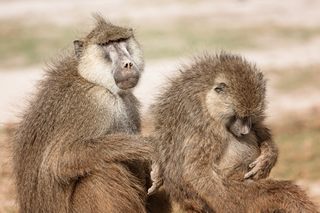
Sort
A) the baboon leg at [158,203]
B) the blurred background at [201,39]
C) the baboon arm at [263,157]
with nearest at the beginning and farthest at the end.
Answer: the baboon arm at [263,157] → the baboon leg at [158,203] → the blurred background at [201,39]

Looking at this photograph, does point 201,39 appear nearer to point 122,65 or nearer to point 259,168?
point 122,65

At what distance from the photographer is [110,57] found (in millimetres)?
7926

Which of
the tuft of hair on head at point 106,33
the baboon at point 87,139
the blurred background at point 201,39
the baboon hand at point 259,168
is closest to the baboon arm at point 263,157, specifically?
the baboon hand at point 259,168

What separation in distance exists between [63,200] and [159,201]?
1.02 m

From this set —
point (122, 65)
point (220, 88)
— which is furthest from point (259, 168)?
point (122, 65)

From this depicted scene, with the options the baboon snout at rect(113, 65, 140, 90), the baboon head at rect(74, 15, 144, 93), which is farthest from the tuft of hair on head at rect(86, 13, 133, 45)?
the baboon snout at rect(113, 65, 140, 90)

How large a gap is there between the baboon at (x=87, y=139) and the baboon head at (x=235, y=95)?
696 mm

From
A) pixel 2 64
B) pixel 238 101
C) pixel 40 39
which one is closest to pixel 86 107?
pixel 238 101

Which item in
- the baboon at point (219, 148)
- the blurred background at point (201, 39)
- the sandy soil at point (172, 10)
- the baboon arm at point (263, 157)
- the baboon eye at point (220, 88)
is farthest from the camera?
the sandy soil at point (172, 10)

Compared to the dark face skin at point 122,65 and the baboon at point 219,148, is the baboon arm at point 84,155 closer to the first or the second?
the baboon at point 219,148

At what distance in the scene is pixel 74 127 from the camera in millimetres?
7609

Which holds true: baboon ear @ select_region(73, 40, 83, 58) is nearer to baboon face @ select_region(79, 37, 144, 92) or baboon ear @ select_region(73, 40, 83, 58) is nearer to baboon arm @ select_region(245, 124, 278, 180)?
baboon face @ select_region(79, 37, 144, 92)

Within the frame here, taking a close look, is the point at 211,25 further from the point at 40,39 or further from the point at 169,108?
the point at 169,108

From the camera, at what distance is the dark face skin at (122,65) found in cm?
776
